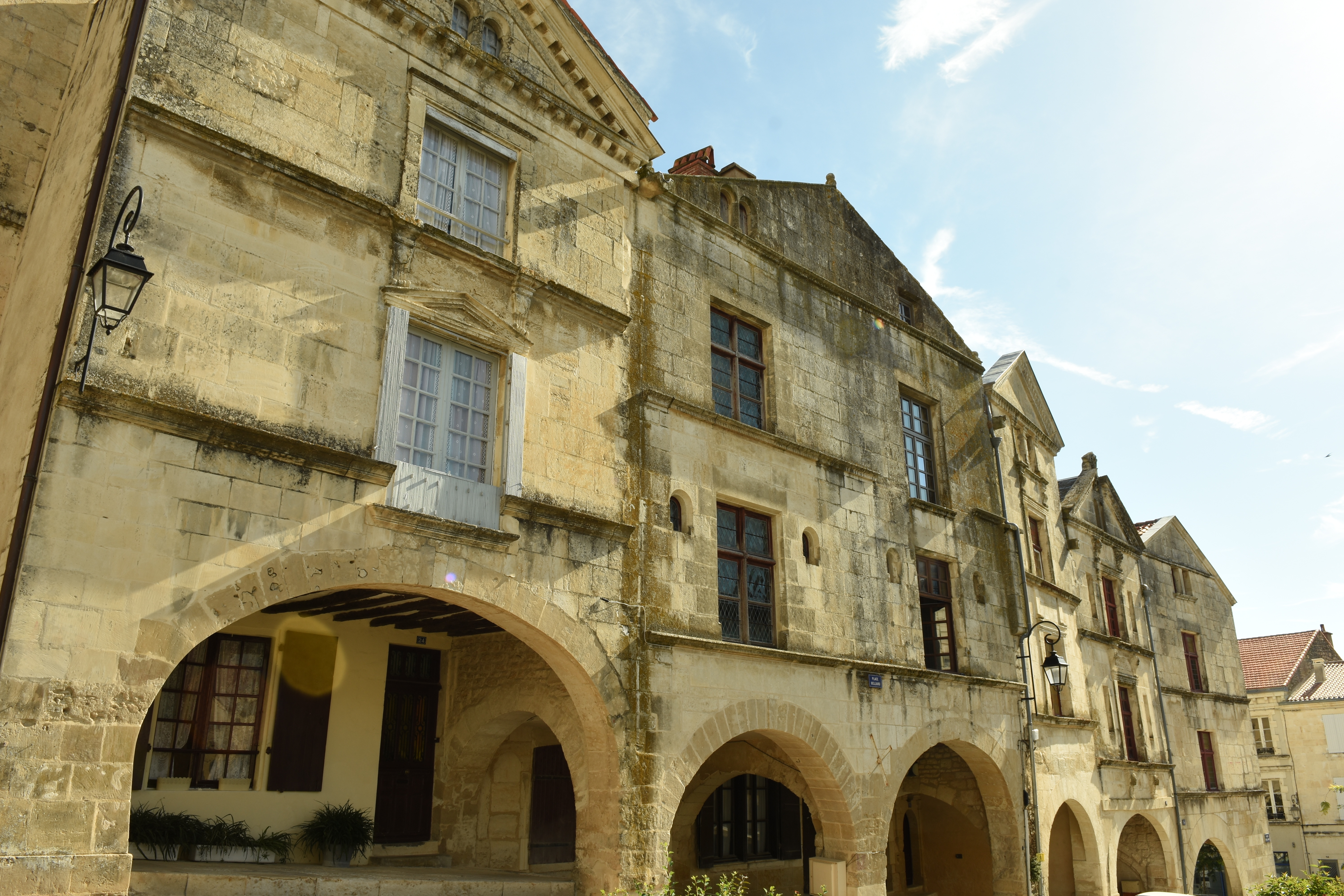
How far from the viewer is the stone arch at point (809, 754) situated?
946cm

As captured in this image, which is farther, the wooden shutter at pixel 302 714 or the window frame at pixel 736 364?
the window frame at pixel 736 364

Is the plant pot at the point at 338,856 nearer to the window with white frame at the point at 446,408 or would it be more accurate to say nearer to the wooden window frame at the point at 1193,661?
the window with white frame at the point at 446,408

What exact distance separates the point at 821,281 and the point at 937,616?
5022 millimetres

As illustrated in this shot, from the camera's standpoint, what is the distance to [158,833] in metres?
8.24

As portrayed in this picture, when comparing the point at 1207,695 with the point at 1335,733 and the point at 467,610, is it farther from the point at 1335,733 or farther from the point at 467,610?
the point at 467,610

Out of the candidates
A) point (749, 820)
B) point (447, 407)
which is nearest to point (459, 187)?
point (447, 407)

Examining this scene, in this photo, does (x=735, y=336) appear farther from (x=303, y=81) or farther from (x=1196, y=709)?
(x=1196, y=709)

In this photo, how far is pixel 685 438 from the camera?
404 inches

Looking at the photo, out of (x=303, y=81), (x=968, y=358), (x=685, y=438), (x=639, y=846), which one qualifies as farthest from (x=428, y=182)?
(x=968, y=358)

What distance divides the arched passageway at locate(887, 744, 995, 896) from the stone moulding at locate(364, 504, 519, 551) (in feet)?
29.1

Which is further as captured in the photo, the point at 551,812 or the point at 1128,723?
the point at 1128,723

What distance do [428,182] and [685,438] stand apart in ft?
11.9

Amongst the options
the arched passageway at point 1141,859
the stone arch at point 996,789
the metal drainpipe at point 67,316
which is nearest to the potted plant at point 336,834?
the metal drainpipe at point 67,316

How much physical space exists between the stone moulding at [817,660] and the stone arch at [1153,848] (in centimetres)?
728
